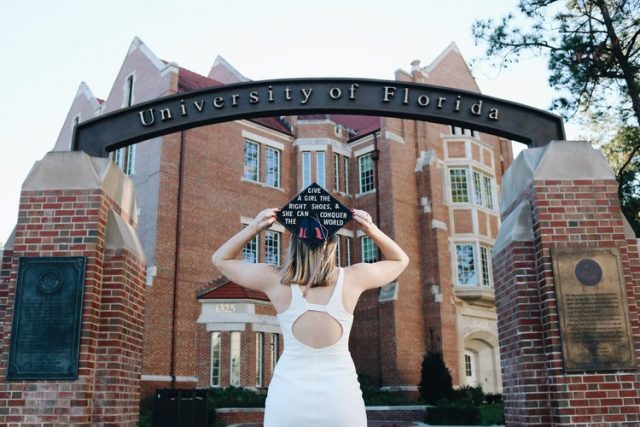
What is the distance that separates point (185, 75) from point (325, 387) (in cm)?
2498

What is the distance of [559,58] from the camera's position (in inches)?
535

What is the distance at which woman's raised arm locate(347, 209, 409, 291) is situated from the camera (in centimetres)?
294

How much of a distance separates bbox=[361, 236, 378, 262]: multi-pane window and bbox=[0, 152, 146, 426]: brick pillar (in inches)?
808

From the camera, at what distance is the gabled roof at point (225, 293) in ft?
73.4

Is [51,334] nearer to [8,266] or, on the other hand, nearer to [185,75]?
[8,266]

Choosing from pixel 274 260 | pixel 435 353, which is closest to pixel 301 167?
pixel 274 260

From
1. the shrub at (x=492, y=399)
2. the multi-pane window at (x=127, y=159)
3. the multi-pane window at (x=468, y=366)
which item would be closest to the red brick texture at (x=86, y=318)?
the multi-pane window at (x=127, y=159)

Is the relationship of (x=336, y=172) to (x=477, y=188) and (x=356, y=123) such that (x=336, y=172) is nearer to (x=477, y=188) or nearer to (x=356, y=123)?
(x=356, y=123)

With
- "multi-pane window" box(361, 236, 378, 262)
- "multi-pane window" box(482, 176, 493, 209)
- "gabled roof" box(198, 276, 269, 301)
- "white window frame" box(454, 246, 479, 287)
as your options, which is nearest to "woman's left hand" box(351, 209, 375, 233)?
"gabled roof" box(198, 276, 269, 301)

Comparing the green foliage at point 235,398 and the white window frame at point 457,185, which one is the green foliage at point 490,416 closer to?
the green foliage at point 235,398

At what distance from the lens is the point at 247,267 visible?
303 centimetres

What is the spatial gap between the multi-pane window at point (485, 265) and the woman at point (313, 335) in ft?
81.5

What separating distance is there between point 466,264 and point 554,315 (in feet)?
70.0

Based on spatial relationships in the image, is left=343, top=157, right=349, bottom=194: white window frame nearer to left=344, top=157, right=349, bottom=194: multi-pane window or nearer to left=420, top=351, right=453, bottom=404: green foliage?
left=344, top=157, right=349, bottom=194: multi-pane window
